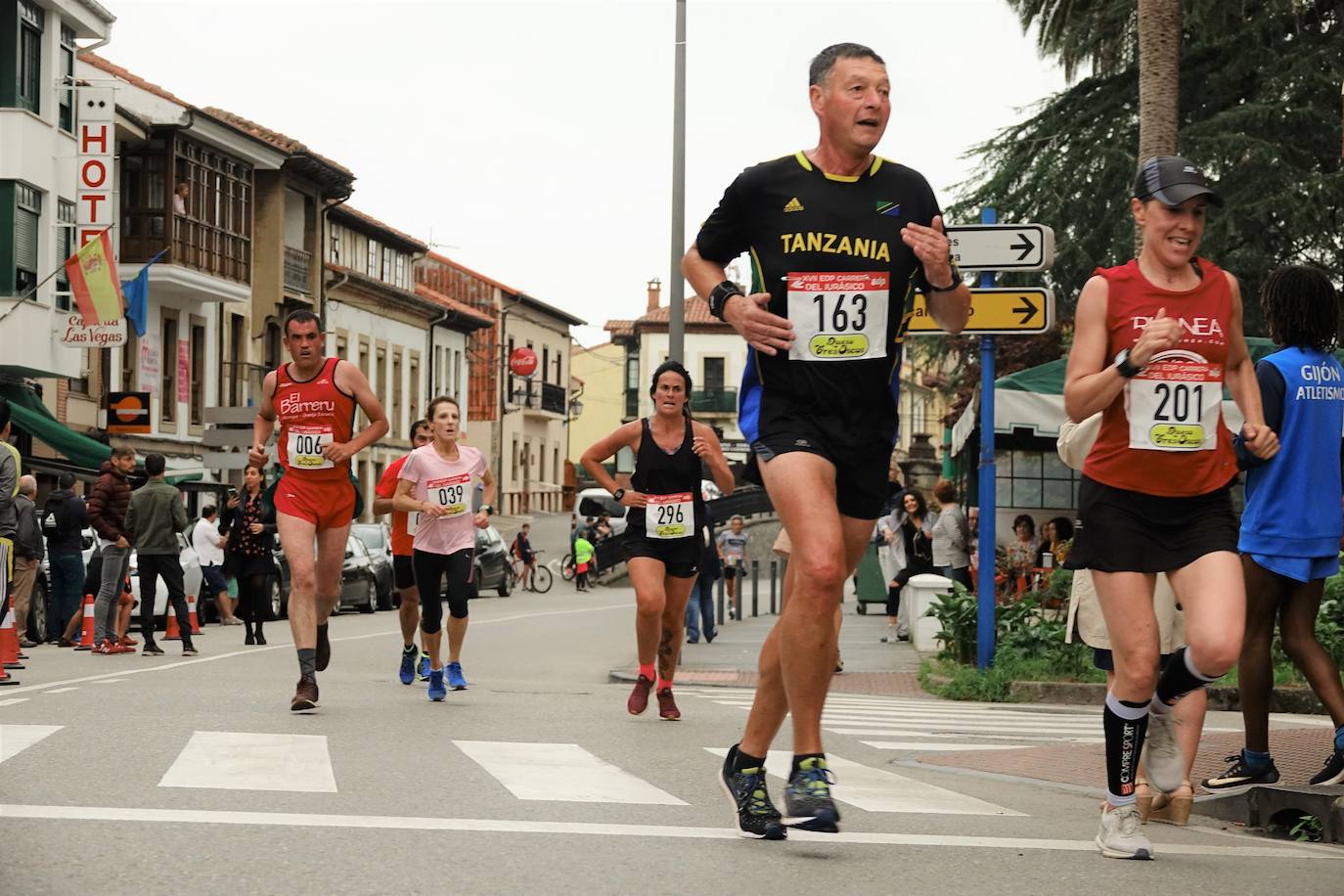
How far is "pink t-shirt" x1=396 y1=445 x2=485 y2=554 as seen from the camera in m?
13.2

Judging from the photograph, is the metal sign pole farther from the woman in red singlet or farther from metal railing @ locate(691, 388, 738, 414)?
metal railing @ locate(691, 388, 738, 414)

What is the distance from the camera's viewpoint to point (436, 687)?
12773mm

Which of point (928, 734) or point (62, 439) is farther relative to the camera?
point (62, 439)

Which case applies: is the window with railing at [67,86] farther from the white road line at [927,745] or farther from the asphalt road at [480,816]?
the white road line at [927,745]

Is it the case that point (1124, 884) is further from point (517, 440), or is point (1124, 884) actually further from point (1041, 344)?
point (517, 440)

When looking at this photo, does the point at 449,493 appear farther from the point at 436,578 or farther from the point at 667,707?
the point at 667,707

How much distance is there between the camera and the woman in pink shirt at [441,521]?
43.1ft

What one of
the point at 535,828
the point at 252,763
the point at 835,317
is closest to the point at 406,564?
the point at 252,763

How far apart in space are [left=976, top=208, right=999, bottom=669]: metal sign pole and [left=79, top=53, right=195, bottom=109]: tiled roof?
35469 mm

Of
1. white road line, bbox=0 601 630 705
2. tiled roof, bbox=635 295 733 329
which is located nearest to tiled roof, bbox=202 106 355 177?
white road line, bbox=0 601 630 705

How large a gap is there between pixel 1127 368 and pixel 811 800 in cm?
168

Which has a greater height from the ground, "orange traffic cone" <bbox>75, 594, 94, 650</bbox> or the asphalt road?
the asphalt road

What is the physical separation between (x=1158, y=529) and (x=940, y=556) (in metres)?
17.0

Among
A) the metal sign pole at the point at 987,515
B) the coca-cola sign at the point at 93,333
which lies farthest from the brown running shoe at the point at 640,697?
the coca-cola sign at the point at 93,333
